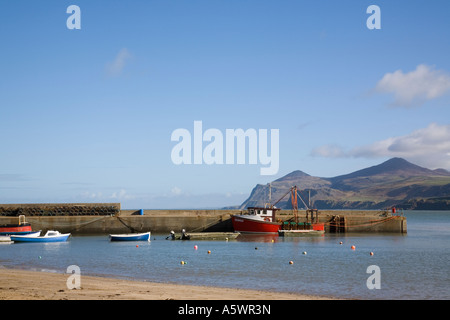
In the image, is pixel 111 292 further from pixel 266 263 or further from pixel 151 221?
pixel 151 221

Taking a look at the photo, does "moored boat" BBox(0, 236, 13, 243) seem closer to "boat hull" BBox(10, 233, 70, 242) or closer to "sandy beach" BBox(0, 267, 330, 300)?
"boat hull" BBox(10, 233, 70, 242)

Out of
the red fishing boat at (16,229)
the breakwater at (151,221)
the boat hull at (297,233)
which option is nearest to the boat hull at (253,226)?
the breakwater at (151,221)

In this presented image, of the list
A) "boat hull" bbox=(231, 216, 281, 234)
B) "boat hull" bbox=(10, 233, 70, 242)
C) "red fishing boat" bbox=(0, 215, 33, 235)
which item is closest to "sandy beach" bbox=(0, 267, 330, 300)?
"boat hull" bbox=(10, 233, 70, 242)

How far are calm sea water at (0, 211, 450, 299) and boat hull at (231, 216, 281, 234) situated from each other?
6.07m

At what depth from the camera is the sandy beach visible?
66.7ft

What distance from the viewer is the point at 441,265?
38438 mm

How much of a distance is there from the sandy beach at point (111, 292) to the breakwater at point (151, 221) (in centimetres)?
3608

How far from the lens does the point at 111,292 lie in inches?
862

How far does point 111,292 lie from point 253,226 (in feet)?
148

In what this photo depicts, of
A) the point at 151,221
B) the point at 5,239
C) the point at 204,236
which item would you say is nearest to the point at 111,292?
the point at 204,236

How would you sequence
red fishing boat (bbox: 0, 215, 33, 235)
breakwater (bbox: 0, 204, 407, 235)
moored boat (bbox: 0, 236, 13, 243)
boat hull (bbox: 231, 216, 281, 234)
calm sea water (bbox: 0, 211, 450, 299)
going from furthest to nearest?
boat hull (bbox: 231, 216, 281, 234) → breakwater (bbox: 0, 204, 407, 235) → red fishing boat (bbox: 0, 215, 33, 235) → moored boat (bbox: 0, 236, 13, 243) → calm sea water (bbox: 0, 211, 450, 299)
